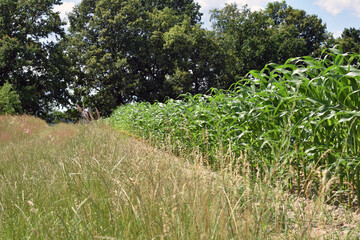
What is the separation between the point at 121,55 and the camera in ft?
86.2

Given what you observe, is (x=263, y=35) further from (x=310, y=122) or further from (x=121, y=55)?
(x=310, y=122)

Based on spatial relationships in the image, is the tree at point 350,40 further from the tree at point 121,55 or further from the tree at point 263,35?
the tree at point 121,55

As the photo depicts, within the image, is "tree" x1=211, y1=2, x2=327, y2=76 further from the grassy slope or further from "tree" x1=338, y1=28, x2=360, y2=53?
the grassy slope

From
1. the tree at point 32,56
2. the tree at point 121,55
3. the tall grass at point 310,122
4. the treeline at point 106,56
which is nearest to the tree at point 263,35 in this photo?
the treeline at point 106,56

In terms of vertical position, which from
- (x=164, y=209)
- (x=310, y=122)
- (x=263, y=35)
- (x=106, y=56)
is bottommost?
(x=164, y=209)

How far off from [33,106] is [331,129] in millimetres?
26243

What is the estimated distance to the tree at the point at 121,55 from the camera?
25781mm

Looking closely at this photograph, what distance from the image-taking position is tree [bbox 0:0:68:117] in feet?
74.2

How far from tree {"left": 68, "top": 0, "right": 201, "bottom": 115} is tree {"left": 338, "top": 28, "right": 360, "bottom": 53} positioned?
21157 millimetres

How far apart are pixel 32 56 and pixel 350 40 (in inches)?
1389

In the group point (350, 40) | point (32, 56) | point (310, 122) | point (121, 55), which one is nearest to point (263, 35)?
point (350, 40)

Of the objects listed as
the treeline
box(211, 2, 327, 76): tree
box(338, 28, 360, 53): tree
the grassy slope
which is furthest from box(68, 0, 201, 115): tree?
the grassy slope

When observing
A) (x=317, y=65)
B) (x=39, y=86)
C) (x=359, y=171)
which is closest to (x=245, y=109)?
(x=317, y=65)

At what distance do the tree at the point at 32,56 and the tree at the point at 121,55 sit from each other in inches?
81.6
